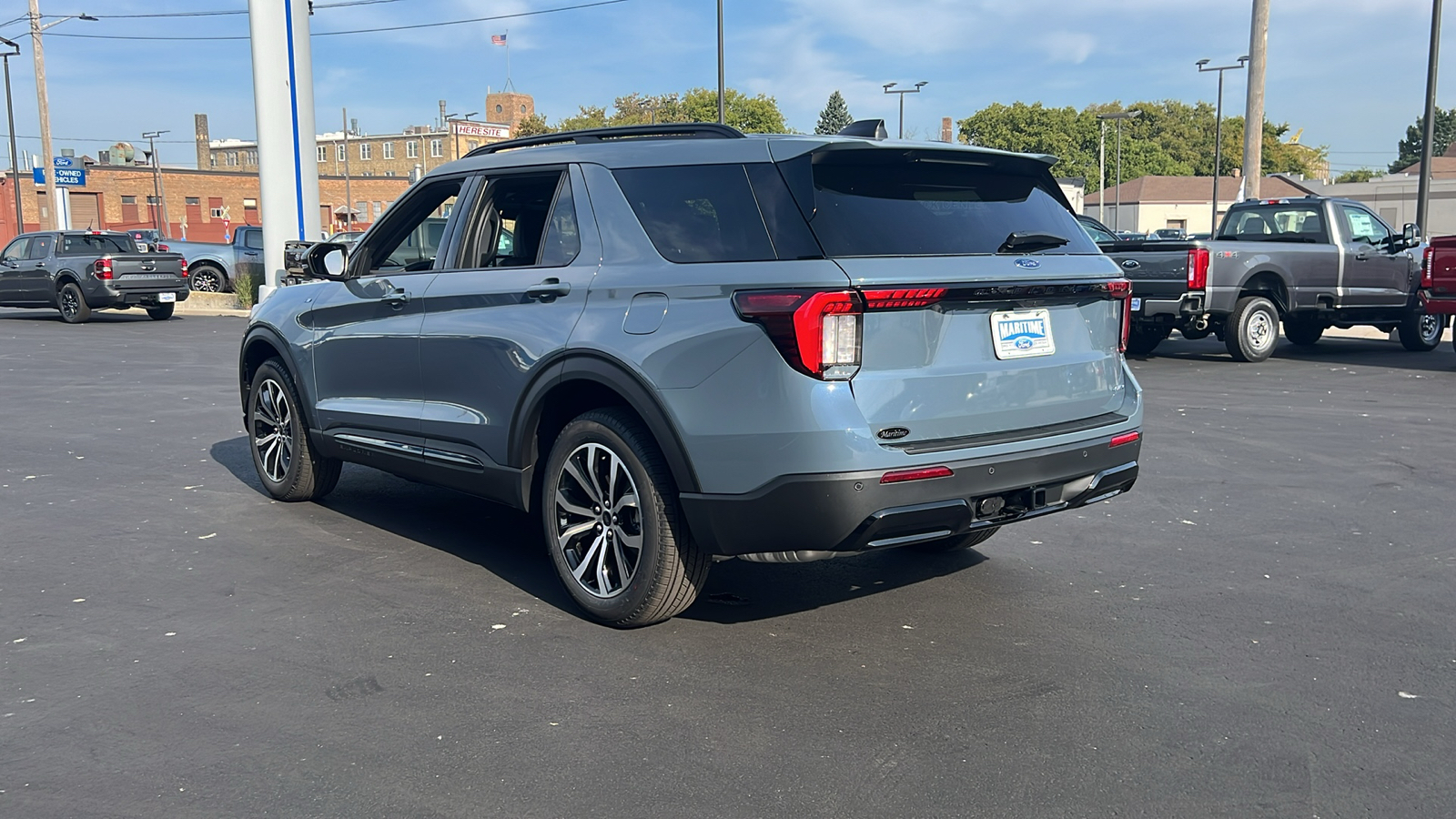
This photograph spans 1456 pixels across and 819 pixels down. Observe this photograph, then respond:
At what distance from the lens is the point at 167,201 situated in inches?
3140

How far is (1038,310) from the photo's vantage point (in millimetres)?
4484

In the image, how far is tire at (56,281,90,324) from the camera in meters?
23.1

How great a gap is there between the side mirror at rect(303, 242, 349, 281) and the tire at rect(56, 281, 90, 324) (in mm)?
19302

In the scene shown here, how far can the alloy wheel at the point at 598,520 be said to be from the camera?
15.1 ft

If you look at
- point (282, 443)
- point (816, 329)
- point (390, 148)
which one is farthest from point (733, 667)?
point (390, 148)

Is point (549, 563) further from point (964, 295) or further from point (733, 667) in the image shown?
point (964, 295)

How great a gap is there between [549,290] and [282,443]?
2.90m

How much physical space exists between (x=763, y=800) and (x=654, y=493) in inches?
54.4

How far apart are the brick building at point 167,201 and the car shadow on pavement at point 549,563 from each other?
224 ft

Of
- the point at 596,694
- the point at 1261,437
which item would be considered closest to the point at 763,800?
the point at 596,694

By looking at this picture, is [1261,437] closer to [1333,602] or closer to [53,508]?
[1333,602]

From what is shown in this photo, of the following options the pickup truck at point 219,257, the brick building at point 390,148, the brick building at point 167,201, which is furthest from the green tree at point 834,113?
the pickup truck at point 219,257

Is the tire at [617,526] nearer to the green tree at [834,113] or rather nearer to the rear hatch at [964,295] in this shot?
the rear hatch at [964,295]

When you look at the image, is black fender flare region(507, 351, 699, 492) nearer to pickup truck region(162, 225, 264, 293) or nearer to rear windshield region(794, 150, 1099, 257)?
rear windshield region(794, 150, 1099, 257)
